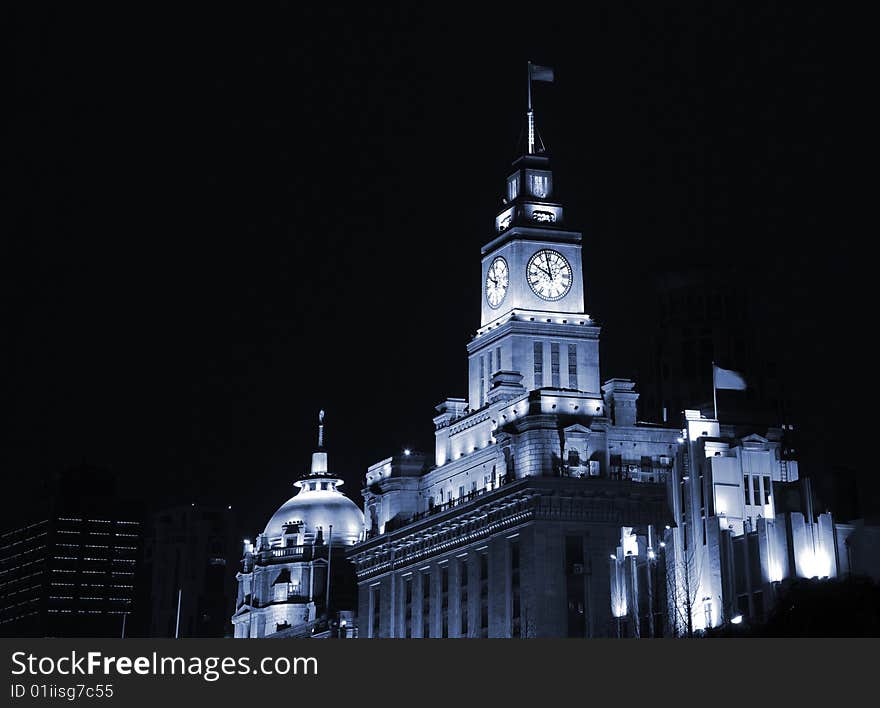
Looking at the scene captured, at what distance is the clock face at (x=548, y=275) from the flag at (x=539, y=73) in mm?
21493

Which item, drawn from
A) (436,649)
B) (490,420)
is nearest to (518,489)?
(490,420)

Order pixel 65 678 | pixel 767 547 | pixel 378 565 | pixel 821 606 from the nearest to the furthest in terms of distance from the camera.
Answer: pixel 65 678 < pixel 821 606 < pixel 767 547 < pixel 378 565

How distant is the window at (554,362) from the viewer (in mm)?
168250

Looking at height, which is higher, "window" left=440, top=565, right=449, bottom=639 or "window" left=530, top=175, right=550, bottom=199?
"window" left=530, top=175, right=550, bottom=199

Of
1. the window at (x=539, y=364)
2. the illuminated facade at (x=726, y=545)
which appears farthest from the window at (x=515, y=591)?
the window at (x=539, y=364)

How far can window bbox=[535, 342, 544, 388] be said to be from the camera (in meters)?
168

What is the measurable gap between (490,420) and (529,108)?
3910 centimetres

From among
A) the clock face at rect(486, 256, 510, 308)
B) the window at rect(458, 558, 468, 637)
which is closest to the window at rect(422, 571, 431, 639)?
the window at rect(458, 558, 468, 637)

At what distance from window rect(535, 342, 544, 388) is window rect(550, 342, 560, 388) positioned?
109 centimetres

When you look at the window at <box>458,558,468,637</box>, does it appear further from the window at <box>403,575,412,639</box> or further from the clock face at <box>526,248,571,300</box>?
the clock face at <box>526,248,571,300</box>

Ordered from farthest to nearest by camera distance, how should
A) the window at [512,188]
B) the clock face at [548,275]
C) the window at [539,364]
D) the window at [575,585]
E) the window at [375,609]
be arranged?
1. the window at [375,609]
2. the window at [512,188]
3. the clock face at [548,275]
4. the window at [539,364]
5. the window at [575,585]

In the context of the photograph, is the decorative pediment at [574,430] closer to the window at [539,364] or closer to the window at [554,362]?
the window at [539,364]

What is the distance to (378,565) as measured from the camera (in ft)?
597

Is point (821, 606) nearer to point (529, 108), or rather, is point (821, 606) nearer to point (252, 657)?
point (252, 657)
